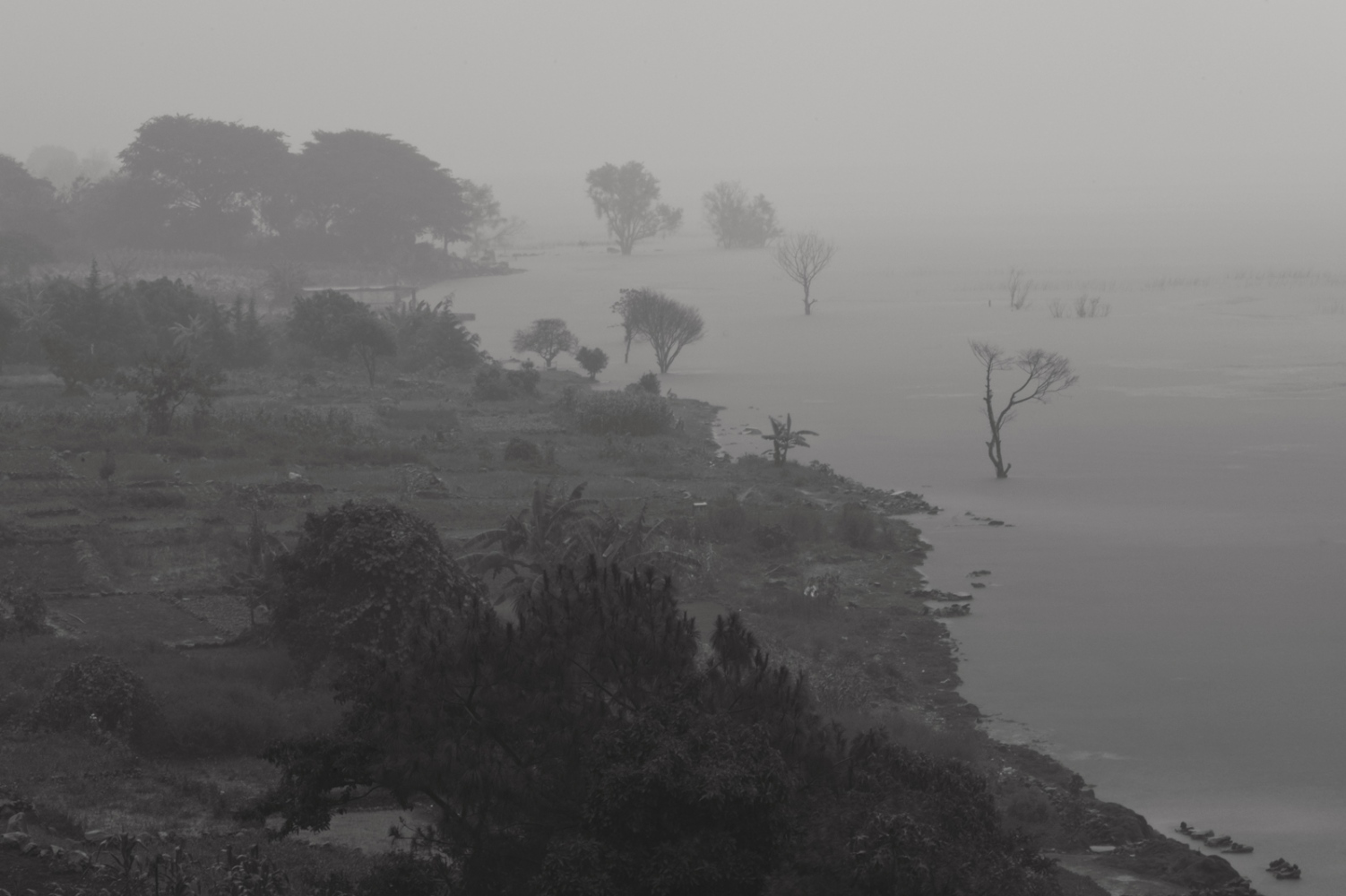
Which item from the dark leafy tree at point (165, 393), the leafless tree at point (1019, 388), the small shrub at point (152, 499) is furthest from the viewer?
the leafless tree at point (1019, 388)

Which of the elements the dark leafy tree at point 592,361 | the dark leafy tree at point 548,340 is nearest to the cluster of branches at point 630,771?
the dark leafy tree at point 592,361

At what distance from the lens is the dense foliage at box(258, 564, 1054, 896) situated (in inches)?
333

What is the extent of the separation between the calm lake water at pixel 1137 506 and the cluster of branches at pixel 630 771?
7.51m

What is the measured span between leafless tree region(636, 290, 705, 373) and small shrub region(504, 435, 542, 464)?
2817 centimetres

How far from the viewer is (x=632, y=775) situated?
855 centimetres

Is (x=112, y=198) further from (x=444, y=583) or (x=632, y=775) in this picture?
(x=632, y=775)

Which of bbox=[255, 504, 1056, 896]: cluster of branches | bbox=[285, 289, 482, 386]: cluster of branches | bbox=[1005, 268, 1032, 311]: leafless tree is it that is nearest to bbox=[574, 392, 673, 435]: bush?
bbox=[285, 289, 482, 386]: cluster of branches

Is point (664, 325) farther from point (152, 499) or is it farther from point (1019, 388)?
point (152, 499)

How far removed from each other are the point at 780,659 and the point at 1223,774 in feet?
19.2

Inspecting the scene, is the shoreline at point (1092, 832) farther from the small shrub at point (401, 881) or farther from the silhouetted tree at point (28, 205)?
the silhouetted tree at point (28, 205)

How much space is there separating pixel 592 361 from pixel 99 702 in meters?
46.0

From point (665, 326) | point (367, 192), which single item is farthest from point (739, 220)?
point (665, 326)

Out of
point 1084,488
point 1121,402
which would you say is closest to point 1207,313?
point 1121,402

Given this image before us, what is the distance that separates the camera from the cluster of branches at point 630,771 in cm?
845
